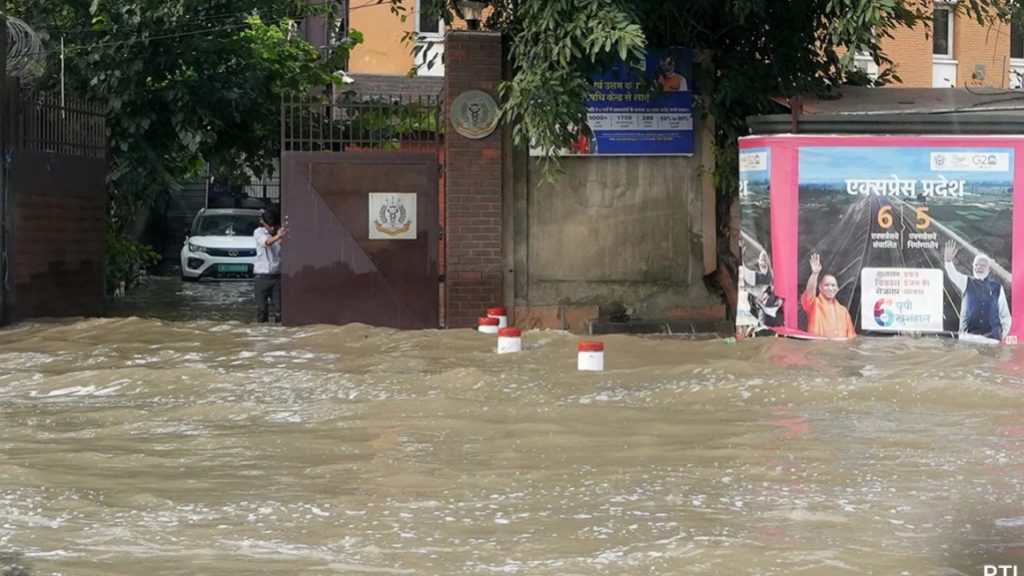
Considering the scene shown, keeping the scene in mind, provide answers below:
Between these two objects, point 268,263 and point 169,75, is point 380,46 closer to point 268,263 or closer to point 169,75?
point 169,75

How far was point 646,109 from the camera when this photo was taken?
49.9 feet

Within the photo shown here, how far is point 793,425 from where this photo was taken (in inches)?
380

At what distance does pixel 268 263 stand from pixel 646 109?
4.40 metres

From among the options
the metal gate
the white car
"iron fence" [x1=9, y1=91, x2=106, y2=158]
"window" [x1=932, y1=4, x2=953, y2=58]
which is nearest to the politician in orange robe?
the metal gate

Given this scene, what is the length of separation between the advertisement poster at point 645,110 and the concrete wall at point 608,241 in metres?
0.16

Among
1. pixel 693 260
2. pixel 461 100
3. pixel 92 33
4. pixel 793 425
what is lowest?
pixel 793 425

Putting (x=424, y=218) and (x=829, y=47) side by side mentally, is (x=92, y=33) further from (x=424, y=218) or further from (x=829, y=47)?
(x=829, y=47)

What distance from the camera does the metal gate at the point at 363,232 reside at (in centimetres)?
1526

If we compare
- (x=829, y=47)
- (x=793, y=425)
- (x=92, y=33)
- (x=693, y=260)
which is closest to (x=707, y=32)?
(x=829, y=47)

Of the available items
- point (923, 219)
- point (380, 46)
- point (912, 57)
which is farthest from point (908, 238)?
point (912, 57)

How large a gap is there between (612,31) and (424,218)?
10.9 ft

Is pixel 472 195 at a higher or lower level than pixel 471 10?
lower

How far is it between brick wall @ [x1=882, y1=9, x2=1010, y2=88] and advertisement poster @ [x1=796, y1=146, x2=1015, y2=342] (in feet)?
55.9

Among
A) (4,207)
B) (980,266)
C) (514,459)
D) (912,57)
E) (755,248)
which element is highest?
Result: (912,57)
